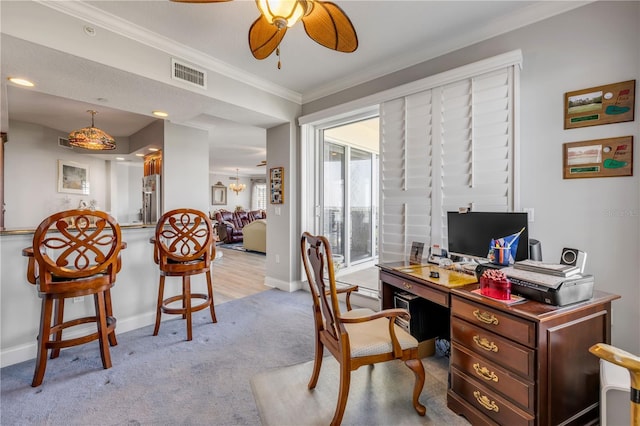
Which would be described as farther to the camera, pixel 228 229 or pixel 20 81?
pixel 228 229

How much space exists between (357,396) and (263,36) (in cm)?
242

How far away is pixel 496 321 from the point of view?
140cm

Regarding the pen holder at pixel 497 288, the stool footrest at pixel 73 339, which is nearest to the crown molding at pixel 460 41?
the pen holder at pixel 497 288

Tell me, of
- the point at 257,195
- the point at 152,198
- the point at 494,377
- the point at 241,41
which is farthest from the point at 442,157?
the point at 257,195

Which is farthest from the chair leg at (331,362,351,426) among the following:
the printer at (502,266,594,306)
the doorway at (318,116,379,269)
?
the doorway at (318,116,379,269)

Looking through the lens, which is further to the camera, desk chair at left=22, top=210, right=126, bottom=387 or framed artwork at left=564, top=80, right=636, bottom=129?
desk chair at left=22, top=210, right=126, bottom=387

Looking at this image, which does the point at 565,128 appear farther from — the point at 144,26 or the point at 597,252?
the point at 144,26

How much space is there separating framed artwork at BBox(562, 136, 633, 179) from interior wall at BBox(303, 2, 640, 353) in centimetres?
4

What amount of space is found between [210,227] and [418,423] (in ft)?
7.46

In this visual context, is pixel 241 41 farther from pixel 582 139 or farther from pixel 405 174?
pixel 582 139

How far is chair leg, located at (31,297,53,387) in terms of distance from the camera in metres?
1.92

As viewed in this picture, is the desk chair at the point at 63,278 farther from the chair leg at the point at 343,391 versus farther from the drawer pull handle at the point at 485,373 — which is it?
the drawer pull handle at the point at 485,373

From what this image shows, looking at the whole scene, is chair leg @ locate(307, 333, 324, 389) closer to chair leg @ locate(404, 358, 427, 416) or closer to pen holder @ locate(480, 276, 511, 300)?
chair leg @ locate(404, 358, 427, 416)

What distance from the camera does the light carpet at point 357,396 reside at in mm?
1602
